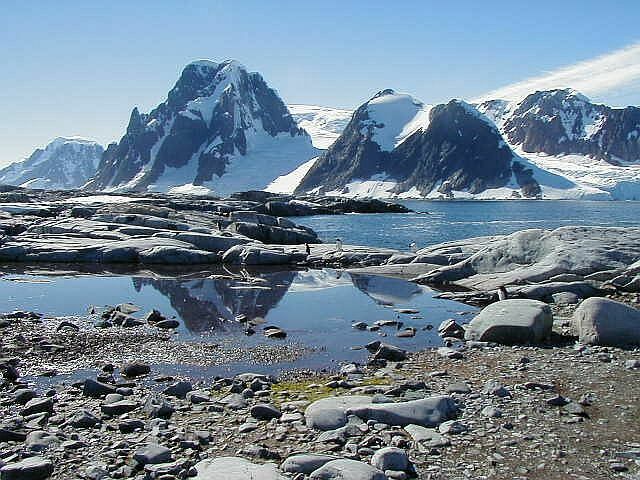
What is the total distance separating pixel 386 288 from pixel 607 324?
1558 cm

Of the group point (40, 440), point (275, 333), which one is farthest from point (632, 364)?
point (40, 440)

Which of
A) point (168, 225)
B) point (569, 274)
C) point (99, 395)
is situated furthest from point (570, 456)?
point (168, 225)

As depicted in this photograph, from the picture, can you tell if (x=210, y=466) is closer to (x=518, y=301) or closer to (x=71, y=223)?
(x=518, y=301)

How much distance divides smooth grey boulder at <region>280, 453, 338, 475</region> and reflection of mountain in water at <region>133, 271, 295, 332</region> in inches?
515

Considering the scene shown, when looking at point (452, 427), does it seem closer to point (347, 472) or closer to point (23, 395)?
point (347, 472)

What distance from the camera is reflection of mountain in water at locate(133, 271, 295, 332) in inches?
954

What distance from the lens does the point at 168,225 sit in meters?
56.1

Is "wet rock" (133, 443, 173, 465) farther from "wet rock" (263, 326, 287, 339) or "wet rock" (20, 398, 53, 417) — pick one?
"wet rock" (263, 326, 287, 339)

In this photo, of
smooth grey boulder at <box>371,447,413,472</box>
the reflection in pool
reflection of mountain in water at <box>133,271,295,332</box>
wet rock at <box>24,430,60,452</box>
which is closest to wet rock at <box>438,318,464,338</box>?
the reflection in pool

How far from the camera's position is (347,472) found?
8859 mm

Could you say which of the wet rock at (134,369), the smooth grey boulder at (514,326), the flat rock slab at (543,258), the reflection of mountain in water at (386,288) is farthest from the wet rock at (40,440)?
the flat rock slab at (543,258)

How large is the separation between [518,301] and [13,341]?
54.6 feet

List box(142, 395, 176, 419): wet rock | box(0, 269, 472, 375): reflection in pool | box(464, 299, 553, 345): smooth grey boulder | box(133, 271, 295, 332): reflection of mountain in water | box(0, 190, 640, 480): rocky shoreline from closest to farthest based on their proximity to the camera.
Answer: box(0, 190, 640, 480): rocky shoreline, box(142, 395, 176, 419): wet rock, box(464, 299, 553, 345): smooth grey boulder, box(0, 269, 472, 375): reflection in pool, box(133, 271, 295, 332): reflection of mountain in water

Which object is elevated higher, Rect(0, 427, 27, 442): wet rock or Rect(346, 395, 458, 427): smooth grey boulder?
Rect(0, 427, 27, 442): wet rock
